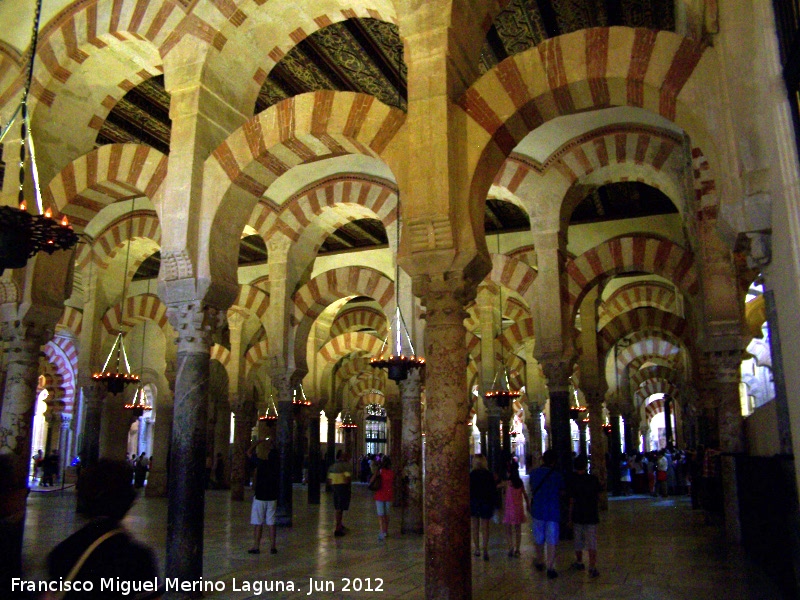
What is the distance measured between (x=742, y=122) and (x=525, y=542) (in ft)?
15.9

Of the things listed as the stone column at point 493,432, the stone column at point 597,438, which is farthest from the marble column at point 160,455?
the stone column at point 597,438

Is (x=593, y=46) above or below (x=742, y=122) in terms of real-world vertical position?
above

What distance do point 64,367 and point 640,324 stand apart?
13.0m

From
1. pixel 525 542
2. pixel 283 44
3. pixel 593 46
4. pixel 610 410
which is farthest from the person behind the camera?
pixel 610 410

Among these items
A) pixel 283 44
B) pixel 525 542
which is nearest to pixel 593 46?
pixel 283 44

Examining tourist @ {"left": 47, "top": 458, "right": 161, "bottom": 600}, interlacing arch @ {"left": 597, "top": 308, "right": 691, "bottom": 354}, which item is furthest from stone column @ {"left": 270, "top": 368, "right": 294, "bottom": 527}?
tourist @ {"left": 47, "top": 458, "right": 161, "bottom": 600}

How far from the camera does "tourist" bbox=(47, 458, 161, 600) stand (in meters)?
1.59

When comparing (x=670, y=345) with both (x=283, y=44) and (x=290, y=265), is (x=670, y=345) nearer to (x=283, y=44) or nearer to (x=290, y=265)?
(x=290, y=265)

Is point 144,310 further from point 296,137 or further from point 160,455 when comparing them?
point 296,137

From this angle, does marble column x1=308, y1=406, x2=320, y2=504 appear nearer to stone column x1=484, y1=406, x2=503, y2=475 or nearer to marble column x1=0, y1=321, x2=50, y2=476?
stone column x1=484, y1=406, x2=503, y2=475

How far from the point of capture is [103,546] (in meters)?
1.62

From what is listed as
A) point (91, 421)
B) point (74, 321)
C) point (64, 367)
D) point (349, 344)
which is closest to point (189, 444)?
point (91, 421)

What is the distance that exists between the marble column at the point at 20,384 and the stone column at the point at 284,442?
2903mm

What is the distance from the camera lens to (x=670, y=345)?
51.0ft
